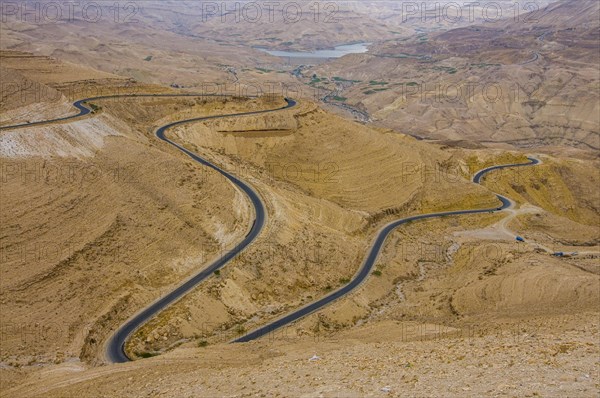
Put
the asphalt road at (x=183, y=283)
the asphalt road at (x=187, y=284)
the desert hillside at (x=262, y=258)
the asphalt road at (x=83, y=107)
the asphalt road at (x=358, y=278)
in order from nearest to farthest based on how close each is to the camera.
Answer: the desert hillside at (x=262, y=258)
the asphalt road at (x=187, y=284)
the asphalt road at (x=183, y=283)
the asphalt road at (x=358, y=278)
the asphalt road at (x=83, y=107)

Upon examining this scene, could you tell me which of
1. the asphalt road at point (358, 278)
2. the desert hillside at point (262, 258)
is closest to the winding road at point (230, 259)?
the asphalt road at point (358, 278)

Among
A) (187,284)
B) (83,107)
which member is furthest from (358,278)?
(83,107)

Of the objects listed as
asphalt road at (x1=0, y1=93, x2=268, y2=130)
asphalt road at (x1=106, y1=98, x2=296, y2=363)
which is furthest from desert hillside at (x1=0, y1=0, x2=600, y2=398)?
asphalt road at (x1=0, y1=93, x2=268, y2=130)

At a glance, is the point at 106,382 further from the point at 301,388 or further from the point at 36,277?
the point at 36,277

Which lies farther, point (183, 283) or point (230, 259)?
point (230, 259)

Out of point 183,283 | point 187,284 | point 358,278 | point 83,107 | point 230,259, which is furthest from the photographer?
point 83,107

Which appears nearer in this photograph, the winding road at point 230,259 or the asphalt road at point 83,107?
the winding road at point 230,259

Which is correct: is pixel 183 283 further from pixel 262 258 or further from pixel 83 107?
pixel 83 107

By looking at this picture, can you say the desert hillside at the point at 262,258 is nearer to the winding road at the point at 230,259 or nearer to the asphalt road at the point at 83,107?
the winding road at the point at 230,259

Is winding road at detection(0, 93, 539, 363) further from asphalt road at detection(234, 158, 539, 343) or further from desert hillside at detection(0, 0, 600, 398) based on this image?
desert hillside at detection(0, 0, 600, 398)

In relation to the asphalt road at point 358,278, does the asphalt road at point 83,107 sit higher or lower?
higher

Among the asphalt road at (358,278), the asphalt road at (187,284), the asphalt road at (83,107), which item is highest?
the asphalt road at (83,107)

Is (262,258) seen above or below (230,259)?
below
